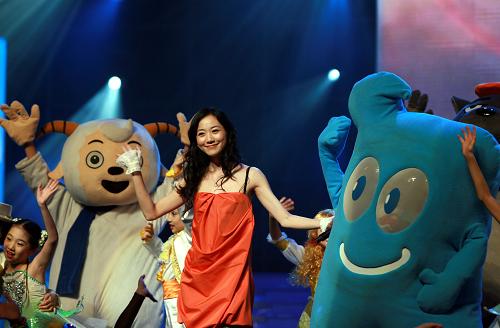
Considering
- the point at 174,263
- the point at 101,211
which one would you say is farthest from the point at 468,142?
the point at 101,211

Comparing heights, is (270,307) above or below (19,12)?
below

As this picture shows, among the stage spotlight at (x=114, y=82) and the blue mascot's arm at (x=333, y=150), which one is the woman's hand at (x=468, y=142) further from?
the stage spotlight at (x=114, y=82)

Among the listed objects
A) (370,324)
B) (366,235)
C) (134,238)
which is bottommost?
(134,238)

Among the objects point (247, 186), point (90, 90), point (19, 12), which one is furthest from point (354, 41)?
point (247, 186)

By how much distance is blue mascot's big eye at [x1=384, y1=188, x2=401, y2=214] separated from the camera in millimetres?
2953

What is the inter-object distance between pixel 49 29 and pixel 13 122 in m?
3.04

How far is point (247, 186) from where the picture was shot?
3391mm

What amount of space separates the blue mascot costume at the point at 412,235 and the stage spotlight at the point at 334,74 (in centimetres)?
488

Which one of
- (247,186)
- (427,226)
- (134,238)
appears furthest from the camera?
(134,238)

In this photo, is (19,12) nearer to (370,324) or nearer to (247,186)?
(247,186)

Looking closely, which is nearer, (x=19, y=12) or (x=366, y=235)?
(x=366, y=235)

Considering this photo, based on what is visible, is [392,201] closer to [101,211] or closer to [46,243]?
[46,243]

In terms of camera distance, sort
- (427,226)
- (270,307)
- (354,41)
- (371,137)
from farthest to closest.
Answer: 1. (354,41)
2. (270,307)
3. (371,137)
4. (427,226)

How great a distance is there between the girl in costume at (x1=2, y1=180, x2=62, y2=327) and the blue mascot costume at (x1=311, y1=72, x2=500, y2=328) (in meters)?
1.80
